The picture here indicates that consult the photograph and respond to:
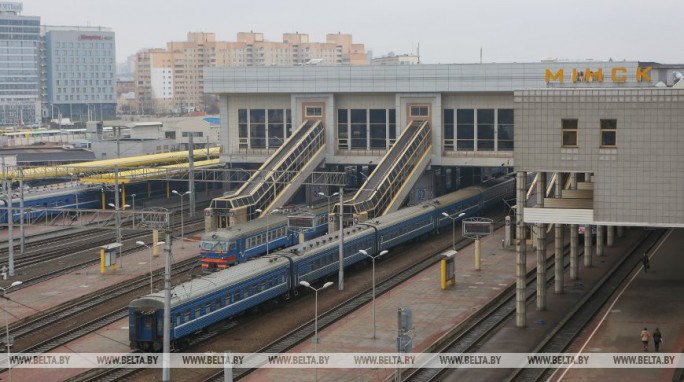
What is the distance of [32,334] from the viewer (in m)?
54.8

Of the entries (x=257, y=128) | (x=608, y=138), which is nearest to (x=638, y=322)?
(x=608, y=138)

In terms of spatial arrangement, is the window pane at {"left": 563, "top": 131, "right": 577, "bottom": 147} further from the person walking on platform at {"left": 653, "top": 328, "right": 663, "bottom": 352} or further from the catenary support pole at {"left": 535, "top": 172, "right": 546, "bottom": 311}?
the person walking on platform at {"left": 653, "top": 328, "right": 663, "bottom": 352}

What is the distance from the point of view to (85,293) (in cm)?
6538

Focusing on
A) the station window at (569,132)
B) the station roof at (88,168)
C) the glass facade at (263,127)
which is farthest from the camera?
the glass facade at (263,127)

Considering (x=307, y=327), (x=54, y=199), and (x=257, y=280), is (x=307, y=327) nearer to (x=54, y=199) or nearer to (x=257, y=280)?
(x=257, y=280)

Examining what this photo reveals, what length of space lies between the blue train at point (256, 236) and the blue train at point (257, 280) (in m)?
6.13

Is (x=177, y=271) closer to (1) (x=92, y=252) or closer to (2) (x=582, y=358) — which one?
(1) (x=92, y=252)

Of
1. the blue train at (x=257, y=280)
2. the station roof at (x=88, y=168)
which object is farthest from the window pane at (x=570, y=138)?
the station roof at (x=88, y=168)

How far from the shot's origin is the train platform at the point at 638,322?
44.5 metres

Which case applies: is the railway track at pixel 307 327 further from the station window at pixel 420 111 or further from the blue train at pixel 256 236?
the station window at pixel 420 111

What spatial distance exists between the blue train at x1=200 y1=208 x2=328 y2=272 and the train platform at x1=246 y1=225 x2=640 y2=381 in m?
9.73

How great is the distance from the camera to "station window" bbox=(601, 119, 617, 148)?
4947cm

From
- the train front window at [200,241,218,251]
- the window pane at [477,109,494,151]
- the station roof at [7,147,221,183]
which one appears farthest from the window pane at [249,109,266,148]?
the train front window at [200,241,218,251]

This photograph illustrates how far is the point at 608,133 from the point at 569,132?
1940 mm
